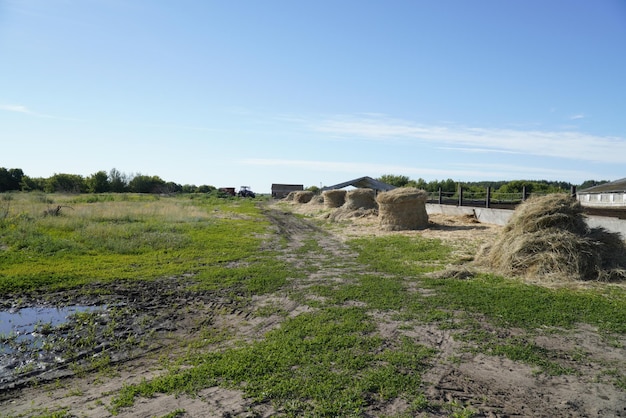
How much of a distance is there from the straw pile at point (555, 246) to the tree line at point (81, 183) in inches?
2599

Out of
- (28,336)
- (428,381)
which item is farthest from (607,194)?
(28,336)

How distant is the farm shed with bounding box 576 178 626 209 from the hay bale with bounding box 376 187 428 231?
1343 centimetres

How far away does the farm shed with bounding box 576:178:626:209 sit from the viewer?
24656 millimetres

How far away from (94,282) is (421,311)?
719 centimetres

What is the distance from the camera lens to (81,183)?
227ft

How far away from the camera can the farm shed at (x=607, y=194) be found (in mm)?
24656

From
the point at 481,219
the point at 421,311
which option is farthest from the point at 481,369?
the point at 481,219

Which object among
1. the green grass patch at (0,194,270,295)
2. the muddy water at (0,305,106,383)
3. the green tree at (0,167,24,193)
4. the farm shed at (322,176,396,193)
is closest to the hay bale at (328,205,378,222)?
the green grass patch at (0,194,270,295)

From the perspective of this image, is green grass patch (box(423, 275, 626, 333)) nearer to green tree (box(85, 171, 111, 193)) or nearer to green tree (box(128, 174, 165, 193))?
green tree (box(85, 171, 111, 193))

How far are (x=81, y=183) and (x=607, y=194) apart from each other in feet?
234

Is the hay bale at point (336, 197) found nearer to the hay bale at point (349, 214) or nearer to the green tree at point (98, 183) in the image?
the hay bale at point (349, 214)

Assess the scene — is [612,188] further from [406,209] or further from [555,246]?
[555,246]

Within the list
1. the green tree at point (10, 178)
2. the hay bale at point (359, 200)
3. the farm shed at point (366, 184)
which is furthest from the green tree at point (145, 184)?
the hay bale at point (359, 200)

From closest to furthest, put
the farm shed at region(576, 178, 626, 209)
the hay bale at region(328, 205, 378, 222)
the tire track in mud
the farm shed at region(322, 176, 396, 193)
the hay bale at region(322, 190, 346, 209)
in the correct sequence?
the tire track in mud, the hay bale at region(328, 205, 378, 222), the farm shed at region(576, 178, 626, 209), the hay bale at region(322, 190, 346, 209), the farm shed at region(322, 176, 396, 193)
